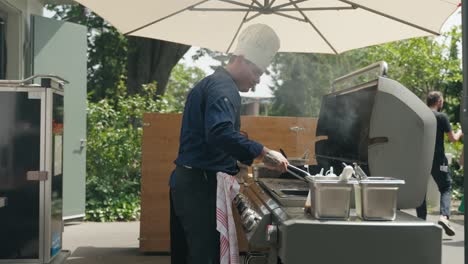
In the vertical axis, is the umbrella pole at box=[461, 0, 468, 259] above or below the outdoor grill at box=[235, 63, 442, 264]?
above

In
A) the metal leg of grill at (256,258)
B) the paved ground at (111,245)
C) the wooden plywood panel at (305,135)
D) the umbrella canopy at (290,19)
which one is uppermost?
the umbrella canopy at (290,19)

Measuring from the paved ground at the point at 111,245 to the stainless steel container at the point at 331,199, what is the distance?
136 inches

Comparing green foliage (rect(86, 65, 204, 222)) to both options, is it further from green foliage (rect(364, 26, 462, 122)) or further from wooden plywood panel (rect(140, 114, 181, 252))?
green foliage (rect(364, 26, 462, 122))

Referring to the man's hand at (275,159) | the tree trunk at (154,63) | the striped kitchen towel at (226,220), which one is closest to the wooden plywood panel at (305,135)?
the striped kitchen towel at (226,220)

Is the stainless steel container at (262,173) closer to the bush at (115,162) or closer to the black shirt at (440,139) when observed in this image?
the black shirt at (440,139)

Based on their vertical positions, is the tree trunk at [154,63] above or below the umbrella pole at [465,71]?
above

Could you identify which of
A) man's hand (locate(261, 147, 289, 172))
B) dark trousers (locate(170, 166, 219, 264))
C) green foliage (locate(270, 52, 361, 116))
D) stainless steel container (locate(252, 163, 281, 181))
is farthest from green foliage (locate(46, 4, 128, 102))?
green foliage (locate(270, 52, 361, 116))

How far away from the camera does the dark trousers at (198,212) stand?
130 inches

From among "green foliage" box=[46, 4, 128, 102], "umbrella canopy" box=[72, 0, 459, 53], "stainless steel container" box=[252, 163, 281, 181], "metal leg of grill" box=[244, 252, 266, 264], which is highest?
"green foliage" box=[46, 4, 128, 102]

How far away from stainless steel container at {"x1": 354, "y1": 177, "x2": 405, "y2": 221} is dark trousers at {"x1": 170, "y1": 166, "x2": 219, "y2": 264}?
975mm

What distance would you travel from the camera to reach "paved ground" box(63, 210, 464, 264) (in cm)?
598

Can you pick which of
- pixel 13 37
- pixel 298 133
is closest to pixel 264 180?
pixel 298 133

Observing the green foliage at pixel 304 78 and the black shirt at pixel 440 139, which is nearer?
the black shirt at pixel 440 139

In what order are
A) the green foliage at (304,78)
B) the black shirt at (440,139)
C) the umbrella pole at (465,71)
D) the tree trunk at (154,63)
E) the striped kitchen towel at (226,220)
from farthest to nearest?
the green foliage at (304,78)
the tree trunk at (154,63)
the black shirt at (440,139)
the striped kitchen towel at (226,220)
the umbrella pole at (465,71)
